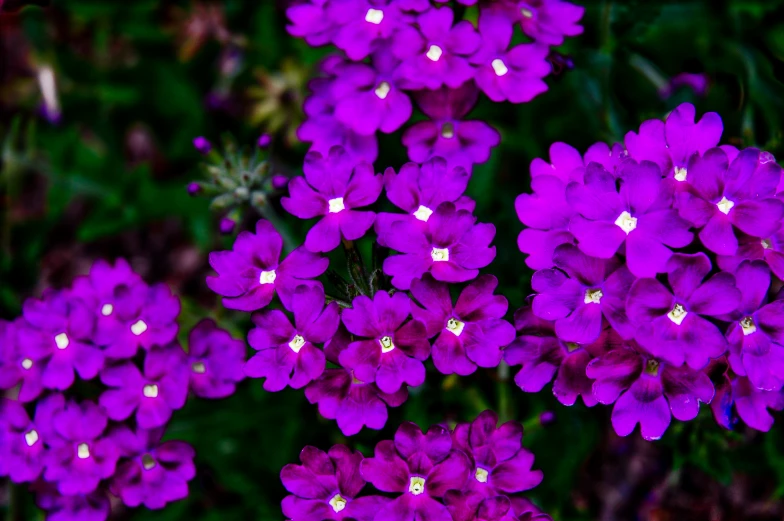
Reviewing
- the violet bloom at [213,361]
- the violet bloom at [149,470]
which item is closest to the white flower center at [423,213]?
the violet bloom at [213,361]

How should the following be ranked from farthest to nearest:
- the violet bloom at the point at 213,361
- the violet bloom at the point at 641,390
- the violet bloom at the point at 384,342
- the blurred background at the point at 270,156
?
the blurred background at the point at 270,156 → the violet bloom at the point at 213,361 → the violet bloom at the point at 384,342 → the violet bloom at the point at 641,390

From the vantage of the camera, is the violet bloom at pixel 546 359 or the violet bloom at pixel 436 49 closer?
the violet bloom at pixel 546 359

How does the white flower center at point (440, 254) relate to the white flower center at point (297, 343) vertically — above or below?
above

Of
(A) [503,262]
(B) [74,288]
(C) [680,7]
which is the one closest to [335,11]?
(A) [503,262]

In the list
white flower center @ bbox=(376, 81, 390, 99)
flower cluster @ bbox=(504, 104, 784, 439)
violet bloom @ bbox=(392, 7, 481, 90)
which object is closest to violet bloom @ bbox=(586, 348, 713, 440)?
flower cluster @ bbox=(504, 104, 784, 439)

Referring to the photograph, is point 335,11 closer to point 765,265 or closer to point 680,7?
point 765,265

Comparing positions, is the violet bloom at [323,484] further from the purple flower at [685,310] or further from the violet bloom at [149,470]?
the purple flower at [685,310]

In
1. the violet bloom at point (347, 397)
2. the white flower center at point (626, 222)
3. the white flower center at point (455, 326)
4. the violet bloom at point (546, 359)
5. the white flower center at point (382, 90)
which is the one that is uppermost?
the white flower center at point (626, 222)

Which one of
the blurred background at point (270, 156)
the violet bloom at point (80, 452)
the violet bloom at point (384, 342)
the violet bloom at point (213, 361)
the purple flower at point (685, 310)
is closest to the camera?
the purple flower at point (685, 310)

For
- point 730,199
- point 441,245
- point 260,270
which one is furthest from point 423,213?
point 730,199
